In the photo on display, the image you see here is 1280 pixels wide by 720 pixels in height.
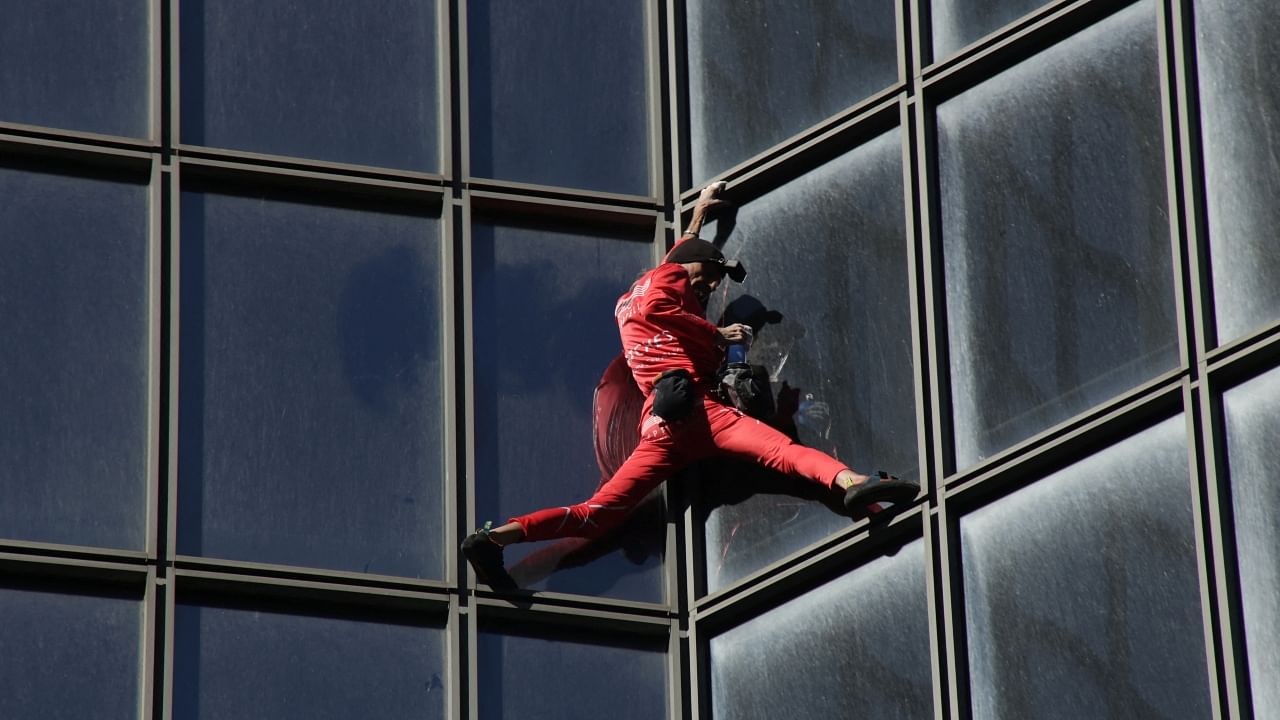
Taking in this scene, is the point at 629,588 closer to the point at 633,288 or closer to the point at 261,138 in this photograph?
the point at 633,288

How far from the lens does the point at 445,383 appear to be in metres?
17.7

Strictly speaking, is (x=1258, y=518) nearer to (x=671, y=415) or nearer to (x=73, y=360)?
(x=671, y=415)

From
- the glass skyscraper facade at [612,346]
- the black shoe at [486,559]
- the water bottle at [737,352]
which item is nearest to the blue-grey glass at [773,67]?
the glass skyscraper facade at [612,346]

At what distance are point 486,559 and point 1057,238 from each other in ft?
12.2

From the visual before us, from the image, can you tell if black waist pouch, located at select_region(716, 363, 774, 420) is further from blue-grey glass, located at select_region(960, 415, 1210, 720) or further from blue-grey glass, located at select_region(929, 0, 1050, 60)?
blue-grey glass, located at select_region(929, 0, 1050, 60)

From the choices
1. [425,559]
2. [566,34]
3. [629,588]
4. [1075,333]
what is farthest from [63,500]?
[1075,333]

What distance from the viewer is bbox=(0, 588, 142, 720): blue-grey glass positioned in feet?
53.2

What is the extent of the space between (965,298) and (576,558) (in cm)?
280

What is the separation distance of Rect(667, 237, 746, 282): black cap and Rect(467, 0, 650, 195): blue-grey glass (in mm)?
869

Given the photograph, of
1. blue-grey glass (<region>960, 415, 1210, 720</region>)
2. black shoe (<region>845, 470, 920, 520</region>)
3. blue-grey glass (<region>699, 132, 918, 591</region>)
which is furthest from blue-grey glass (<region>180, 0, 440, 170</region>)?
blue-grey glass (<region>960, 415, 1210, 720</region>)

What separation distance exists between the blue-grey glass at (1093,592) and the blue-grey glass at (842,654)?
0.39 meters

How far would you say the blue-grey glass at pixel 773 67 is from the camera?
58.5 ft

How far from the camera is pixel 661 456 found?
17531mm

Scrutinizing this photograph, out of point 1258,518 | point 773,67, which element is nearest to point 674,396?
point 773,67
